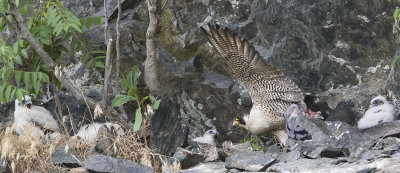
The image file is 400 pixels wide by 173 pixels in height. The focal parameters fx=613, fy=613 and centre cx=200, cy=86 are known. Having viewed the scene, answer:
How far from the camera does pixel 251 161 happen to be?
5.12m

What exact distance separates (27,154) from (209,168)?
172 cm

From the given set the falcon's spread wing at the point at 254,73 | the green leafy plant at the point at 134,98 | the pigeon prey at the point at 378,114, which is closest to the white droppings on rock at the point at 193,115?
the falcon's spread wing at the point at 254,73

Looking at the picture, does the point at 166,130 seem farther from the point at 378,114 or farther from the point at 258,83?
the point at 378,114

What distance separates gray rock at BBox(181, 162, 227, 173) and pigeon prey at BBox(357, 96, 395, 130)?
148 centimetres

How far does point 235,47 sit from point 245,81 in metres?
0.48

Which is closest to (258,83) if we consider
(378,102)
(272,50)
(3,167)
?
(272,50)

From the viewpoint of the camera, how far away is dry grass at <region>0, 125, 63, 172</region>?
5.66 meters

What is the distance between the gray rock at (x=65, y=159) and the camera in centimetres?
577

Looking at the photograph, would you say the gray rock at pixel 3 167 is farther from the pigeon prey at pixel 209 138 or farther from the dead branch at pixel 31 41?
the pigeon prey at pixel 209 138

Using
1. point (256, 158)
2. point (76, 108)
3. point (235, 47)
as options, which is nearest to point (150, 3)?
point (235, 47)

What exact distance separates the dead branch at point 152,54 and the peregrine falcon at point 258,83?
567mm

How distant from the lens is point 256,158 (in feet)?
16.9

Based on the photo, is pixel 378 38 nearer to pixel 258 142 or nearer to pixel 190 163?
pixel 258 142

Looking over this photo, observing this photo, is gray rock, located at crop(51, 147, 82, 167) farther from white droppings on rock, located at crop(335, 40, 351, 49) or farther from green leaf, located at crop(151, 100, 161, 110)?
white droppings on rock, located at crop(335, 40, 351, 49)
